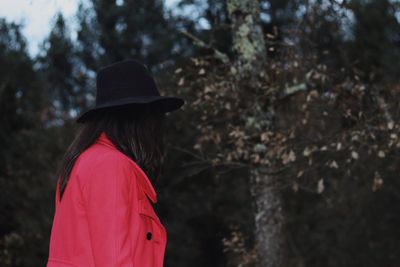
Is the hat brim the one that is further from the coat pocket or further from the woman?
the coat pocket

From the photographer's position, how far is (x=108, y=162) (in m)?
2.17

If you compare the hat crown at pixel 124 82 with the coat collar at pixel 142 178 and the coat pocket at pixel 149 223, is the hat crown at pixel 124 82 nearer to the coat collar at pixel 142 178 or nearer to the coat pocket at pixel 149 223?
the coat collar at pixel 142 178

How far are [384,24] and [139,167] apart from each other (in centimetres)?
1042

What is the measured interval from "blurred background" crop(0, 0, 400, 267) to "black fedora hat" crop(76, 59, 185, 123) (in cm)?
311

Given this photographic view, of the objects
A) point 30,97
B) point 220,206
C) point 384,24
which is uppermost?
point 384,24

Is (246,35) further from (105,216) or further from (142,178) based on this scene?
(105,216)

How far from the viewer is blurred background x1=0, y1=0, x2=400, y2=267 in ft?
19.7

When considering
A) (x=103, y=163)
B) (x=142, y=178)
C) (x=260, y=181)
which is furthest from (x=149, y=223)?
(x=260, y=181)

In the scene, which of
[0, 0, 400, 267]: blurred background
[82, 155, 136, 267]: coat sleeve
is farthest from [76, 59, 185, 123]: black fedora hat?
[0, 0, 400, 267]: blurred background

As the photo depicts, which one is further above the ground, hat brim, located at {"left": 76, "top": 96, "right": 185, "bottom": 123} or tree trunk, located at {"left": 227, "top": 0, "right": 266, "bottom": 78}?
tree trunk, located at {"left": 227, "top": 0, "right": 266, "bottom": 78}

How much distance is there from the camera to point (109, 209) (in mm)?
2107

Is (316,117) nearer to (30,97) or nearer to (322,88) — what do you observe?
(322,88)

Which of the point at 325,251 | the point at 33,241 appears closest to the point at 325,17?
the point at 325,251

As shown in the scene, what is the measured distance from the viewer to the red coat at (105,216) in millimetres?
2094
